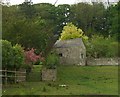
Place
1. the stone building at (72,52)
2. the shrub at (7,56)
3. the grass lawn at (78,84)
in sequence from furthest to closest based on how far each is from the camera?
the stone building at (72,52) → the shrub at (7,56) → the grass lawn at (78,84)

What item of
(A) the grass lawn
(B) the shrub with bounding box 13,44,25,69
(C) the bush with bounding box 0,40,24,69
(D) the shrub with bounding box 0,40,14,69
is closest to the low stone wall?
(A) the grass lawn

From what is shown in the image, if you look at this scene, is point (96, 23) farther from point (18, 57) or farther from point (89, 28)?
point (18, 57)

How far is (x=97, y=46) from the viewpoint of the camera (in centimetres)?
4334

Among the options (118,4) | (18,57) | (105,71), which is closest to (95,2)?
(105,71)

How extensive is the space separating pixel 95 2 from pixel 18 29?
27.9m

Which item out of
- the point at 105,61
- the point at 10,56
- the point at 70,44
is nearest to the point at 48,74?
the point at 10,56

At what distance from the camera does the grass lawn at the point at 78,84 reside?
67.3 ft

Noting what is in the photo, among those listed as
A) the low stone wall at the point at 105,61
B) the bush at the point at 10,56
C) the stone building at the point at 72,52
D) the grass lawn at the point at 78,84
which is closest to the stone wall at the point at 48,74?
the grass lawn at the point at 78,84

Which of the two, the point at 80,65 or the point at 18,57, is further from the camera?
the point at 80,65

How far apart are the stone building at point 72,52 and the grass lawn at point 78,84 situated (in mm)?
5475

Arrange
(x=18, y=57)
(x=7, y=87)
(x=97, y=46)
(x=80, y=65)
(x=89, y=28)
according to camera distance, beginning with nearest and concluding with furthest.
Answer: (x=7, y=87), (x=18, y=57), (x=80, y=65), (x=97, y=46), (x=89, y=28)

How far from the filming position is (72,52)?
131 feet

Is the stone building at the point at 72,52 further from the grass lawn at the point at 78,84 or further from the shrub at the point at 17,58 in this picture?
the shrub at the point at 17,58

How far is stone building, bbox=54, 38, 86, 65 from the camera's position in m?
39.1
